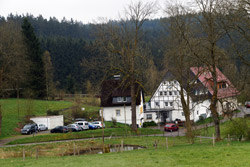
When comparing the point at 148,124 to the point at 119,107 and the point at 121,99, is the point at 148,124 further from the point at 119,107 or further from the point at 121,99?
the point at 121,99

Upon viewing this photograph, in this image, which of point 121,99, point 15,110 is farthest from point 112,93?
point 15,110

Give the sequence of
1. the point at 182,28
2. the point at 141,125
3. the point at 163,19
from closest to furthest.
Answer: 1. the point at 182,28
2. the point at 163,19
3. the point at 141,125

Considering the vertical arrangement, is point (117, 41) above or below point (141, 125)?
above

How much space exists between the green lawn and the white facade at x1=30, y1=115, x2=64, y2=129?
2.87 metres

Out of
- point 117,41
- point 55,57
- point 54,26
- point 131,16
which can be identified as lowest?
point 117,41

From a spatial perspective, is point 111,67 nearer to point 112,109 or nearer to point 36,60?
point 112,109

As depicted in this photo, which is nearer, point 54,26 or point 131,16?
point 131,16

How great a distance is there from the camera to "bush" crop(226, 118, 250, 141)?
26.0 metres

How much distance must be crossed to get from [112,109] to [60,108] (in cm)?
1532

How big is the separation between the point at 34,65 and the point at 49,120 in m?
25.7

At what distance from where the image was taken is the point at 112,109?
180 feet

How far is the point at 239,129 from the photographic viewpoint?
26.3 metres

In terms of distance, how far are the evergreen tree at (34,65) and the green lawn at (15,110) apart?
14.8 ft

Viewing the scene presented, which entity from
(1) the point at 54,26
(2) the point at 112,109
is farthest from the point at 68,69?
(1) the point at 54,26
